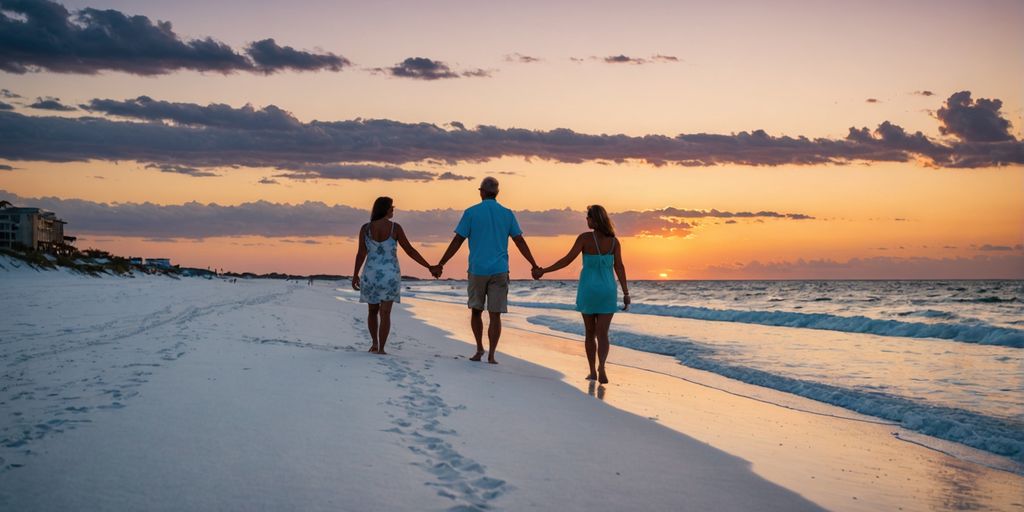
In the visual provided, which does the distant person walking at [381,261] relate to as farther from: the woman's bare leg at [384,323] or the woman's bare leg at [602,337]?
the woman's bare leg at [602,337]

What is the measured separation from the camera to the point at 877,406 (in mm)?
8336

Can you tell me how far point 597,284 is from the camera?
9.00 metres

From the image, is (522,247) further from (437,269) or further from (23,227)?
(23,227)

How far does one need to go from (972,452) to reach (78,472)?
24.1ft

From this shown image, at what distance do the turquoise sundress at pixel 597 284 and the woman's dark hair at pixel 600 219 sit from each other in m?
0.13

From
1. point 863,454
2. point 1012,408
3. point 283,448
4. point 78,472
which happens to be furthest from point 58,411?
point 1012,408

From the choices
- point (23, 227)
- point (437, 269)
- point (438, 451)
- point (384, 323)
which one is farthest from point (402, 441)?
point (23, 227)

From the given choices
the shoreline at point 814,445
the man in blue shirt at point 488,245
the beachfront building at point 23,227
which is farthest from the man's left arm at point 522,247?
the beachfront building at point 23,227

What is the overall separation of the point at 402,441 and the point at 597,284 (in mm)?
4873

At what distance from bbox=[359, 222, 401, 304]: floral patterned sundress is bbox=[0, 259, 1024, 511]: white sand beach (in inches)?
35.4

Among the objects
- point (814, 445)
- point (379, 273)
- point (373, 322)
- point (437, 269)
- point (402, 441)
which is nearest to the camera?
point (402, 441)

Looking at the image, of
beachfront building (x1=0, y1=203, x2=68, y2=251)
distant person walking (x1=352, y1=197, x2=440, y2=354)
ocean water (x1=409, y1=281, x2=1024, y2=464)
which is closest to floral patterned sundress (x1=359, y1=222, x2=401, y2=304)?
distant person walking (x1=352, y1=197, x2=440, y2=354)

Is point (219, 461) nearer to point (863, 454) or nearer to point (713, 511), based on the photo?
point (713, 511)

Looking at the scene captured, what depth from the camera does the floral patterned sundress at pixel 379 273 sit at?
9.27 meters
